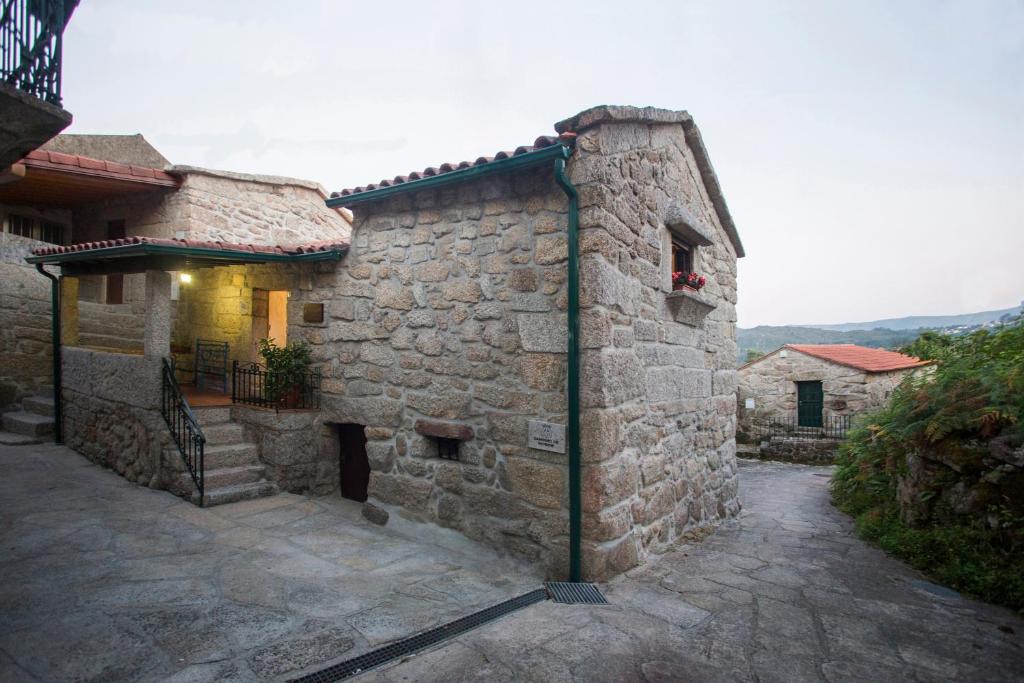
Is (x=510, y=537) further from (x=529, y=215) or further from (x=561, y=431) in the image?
Result: (x=529, y=215)

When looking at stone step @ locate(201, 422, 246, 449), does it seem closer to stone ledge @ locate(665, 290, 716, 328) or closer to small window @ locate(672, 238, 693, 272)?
stone ledge @ locate(665, 290, 716, 328)

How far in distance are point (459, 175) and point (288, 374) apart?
329 cm

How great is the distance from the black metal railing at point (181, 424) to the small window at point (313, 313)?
159 centimetres

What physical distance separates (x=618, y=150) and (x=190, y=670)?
4468 millimetres

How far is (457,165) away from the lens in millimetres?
4730

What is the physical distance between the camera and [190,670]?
9.21 feet

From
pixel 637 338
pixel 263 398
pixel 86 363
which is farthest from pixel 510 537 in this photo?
pixel 86 363

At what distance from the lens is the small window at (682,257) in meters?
5.69

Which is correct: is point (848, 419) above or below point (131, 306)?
below

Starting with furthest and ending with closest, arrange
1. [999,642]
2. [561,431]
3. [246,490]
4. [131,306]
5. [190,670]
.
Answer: [131,306] → [246,490] → [561,431] → [999,642] → [190,670]

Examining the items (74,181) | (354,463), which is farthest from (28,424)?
(354,463)

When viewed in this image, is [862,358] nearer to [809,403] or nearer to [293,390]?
[809,403]

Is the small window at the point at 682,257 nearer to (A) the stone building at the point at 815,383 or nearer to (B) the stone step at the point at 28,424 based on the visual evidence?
(B) the stone step at the point at 28,424

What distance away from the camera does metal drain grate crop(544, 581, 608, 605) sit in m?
3.71
